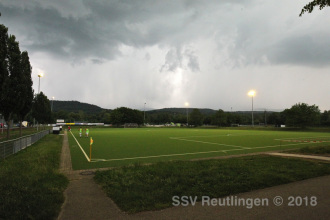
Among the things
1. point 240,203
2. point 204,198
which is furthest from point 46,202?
point 240,203

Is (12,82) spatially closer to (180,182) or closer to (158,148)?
(158,148)

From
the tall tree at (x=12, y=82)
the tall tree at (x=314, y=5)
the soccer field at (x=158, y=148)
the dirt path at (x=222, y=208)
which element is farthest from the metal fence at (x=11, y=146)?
the tall tree at (x=314, y=5)

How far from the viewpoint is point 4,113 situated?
65.3 ft

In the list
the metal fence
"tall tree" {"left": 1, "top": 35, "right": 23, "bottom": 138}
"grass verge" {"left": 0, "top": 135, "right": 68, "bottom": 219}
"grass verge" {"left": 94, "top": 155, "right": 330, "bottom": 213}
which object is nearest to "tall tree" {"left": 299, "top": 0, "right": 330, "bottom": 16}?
"grass verge" {"left": 94, "top": 155, "right": 330, "bottom": 213}

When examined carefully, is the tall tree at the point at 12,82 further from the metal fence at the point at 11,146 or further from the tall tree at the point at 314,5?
the tall tree at the point at 314,5

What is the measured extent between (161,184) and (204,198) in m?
1.54

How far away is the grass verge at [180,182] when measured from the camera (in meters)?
5.34

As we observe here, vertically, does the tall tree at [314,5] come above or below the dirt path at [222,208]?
above

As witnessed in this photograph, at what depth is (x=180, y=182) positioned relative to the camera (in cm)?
677

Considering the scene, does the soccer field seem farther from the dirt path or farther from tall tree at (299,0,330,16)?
tall tree at (299,0,330,16)

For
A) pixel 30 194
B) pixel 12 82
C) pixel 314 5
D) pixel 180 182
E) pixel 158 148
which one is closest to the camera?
pixel 30 194

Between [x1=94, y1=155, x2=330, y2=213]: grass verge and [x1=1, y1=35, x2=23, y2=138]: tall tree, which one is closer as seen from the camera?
[x1=94, y1=155, x2=330, y2=213]: grass verge

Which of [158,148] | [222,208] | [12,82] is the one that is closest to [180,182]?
[222,208]

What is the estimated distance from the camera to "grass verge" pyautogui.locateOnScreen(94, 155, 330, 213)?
17.5 ft
